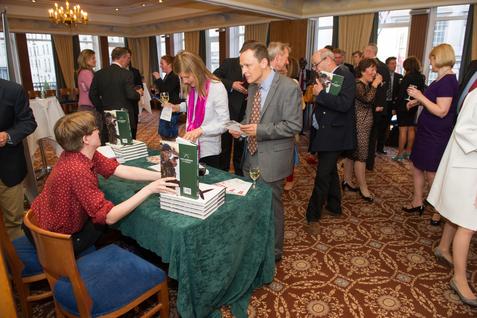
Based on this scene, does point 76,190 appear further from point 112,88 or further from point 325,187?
point 112,88

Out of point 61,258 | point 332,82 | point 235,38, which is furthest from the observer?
point 235,38

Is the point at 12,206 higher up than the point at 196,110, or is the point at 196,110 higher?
the point at 196,110

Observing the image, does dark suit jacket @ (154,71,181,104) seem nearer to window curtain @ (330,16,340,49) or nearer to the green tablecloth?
the green tablecloth

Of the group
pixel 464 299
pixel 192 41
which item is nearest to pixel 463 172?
pixel 464 299

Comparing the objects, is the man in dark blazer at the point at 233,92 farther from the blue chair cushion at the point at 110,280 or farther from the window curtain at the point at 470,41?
the window curtain at the point at 470,41

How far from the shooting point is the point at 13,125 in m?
2.50

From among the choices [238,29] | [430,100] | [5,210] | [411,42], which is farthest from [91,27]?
A: [430,100]

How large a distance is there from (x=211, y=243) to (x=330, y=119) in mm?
1739

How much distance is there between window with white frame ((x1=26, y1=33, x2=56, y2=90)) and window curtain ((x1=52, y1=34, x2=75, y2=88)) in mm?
304

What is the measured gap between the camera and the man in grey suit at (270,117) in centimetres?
221

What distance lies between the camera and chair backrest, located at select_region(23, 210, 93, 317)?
4.44 feet

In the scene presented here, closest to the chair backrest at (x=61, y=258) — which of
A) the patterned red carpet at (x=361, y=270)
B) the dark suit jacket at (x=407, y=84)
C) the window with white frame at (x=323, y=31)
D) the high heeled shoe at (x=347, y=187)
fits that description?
the patterned red carpet at (x=361, y=270)

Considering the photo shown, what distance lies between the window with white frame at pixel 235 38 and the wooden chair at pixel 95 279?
9590 mm

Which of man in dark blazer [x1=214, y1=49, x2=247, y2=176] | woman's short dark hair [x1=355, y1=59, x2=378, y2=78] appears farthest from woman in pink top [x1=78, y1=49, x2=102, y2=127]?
woman's short dark hair [x1=355, y1=59, x2=378, y2=78]
